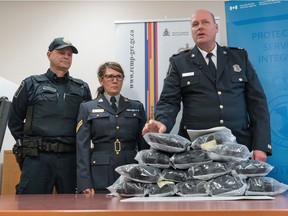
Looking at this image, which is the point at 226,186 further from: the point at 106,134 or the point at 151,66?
the point at 151,66

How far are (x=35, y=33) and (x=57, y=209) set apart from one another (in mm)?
3525

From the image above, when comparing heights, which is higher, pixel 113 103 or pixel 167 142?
pixel 113 103

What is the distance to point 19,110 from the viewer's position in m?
2.62

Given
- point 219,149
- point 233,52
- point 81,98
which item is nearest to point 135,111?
point 81,98

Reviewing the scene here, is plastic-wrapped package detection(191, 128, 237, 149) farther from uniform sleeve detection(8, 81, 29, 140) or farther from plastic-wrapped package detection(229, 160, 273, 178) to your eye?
uniform sleeve detection(8, 81, 29, 140)

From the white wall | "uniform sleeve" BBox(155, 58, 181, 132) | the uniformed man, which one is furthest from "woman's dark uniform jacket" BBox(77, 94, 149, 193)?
the white wall

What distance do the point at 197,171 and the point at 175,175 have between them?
91mm

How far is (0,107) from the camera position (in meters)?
1.14

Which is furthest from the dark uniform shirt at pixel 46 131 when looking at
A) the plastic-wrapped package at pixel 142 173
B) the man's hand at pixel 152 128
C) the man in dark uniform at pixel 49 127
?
the plastic-wrapped package at pixel 142 173

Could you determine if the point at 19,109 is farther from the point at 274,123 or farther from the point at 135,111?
the point at 274,123

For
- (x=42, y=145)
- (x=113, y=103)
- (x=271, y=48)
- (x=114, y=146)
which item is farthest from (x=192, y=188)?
(x=271, y=48)

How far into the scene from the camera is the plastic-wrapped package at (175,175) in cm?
130

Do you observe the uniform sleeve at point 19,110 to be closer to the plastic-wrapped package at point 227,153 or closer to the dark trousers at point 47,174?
the dark trousers at point 47,174

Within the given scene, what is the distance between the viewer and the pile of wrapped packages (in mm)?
1206
